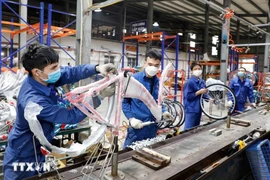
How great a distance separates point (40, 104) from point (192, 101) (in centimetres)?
265

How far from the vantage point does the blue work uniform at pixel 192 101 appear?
11.3 feet

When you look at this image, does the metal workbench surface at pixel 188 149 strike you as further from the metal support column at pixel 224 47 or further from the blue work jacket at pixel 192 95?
the metal support column at pixel 224 47

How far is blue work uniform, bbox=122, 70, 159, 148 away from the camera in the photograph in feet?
7.28

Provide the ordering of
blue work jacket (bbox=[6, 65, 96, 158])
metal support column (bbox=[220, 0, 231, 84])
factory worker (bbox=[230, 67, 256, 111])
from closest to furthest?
blue work jacket (bbox=[6, 65, 96, 158]), metal support column (bbox=[220, 0, 231, 84]), factory worker (bbox=[230, 67, 256, 111])

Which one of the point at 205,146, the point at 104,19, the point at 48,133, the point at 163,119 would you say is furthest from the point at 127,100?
the point at 104,19

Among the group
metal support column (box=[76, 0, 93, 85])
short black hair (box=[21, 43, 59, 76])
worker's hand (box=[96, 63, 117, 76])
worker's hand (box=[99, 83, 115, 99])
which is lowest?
worker's hand (box=[99, 83, 115, 99])

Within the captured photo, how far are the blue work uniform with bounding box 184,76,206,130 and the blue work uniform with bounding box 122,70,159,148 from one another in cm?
126

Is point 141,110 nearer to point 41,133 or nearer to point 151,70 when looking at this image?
point 151,70

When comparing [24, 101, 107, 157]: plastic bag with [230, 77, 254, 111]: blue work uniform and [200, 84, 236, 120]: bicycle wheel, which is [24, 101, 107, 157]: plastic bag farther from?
[230, 77, 254, 111]: blue work uniform

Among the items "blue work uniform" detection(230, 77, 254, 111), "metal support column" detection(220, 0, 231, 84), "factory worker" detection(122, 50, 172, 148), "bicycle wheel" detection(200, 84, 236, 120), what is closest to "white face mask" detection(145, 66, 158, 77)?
"factory worker" detection(122, 50, 172, 148)

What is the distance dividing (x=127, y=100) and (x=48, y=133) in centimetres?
99

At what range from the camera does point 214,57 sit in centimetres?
2023

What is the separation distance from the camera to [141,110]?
2.23 metres

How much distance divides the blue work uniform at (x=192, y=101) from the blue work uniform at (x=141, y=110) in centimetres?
126
